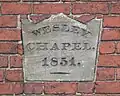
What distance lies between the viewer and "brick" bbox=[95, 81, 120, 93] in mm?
2162

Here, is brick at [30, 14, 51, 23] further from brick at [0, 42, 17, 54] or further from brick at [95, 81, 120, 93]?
brick at [95, 81, 120, 93]

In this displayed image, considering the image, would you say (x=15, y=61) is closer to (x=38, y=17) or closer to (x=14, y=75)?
(x=14, y=75)

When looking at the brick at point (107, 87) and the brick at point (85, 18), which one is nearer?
the brick at point (85, 18)

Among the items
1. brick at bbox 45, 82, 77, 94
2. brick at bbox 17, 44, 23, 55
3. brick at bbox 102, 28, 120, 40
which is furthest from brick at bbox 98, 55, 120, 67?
brick at bbox 17, 44, 23, 55

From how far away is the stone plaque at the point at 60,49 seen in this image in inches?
80.9

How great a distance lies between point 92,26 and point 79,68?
0.29 m

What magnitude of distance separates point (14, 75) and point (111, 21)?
718mm

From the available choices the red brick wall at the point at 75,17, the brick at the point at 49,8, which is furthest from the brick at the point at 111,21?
the brick at the point at 49,8

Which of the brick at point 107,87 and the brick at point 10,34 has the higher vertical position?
the brick at point 10,34

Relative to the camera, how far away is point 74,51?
6.90 feet

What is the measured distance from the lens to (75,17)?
2053 millimetres

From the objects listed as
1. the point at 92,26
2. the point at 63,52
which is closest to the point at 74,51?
the point at 63,52

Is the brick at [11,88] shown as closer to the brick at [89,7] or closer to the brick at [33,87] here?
the brick at [33,87]

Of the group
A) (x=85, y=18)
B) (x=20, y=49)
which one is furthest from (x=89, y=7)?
(x=20, y=49)
